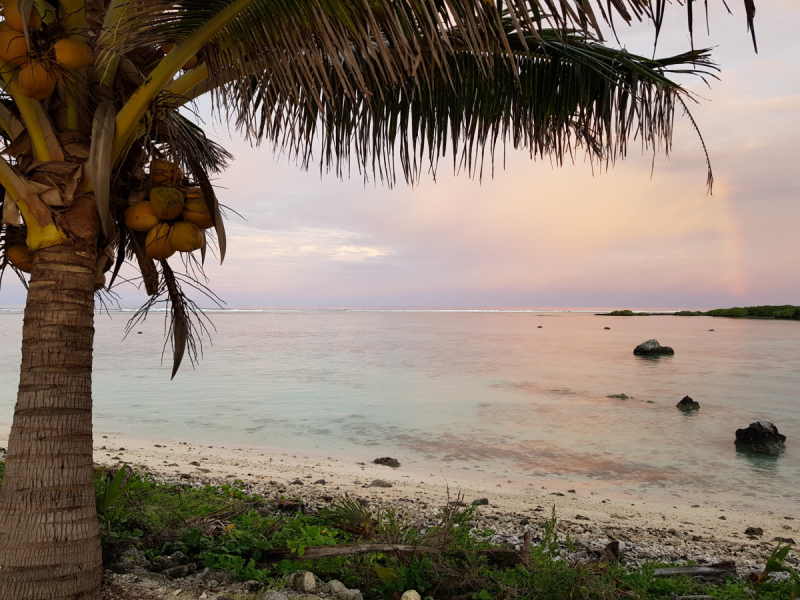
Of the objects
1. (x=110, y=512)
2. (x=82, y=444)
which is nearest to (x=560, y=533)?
(x=110, y=512)

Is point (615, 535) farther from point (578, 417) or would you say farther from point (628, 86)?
point (578, 417)

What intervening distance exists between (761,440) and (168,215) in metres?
8.74

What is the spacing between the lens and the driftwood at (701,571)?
Answer: 3.14 m

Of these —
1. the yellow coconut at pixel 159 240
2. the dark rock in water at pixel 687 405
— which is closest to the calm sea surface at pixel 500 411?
the dark rock in water at pixel 687 405

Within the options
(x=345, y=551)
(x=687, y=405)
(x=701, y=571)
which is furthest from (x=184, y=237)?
(x=687, y=405)

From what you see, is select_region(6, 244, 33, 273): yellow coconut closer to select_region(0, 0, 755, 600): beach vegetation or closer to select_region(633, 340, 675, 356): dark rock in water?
select_region(0, 0, 755, 600): beach vegetation

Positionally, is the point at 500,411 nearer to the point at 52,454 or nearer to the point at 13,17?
the point at 52,454

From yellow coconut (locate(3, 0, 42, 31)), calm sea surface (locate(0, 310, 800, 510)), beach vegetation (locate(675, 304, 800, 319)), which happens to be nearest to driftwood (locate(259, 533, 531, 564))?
yellow coconut (locate(3, 0, 42, 31))

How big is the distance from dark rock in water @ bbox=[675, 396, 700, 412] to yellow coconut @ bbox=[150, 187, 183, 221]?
10914 millimetres

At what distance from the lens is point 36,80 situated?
86.2 inches

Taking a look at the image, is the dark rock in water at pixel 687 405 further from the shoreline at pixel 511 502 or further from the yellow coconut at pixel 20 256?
the yellow coconut at pixel 20 256

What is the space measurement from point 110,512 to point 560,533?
3301 mm

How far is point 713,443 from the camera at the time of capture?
851 centimetres

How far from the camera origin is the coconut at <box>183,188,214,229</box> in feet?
8.02
